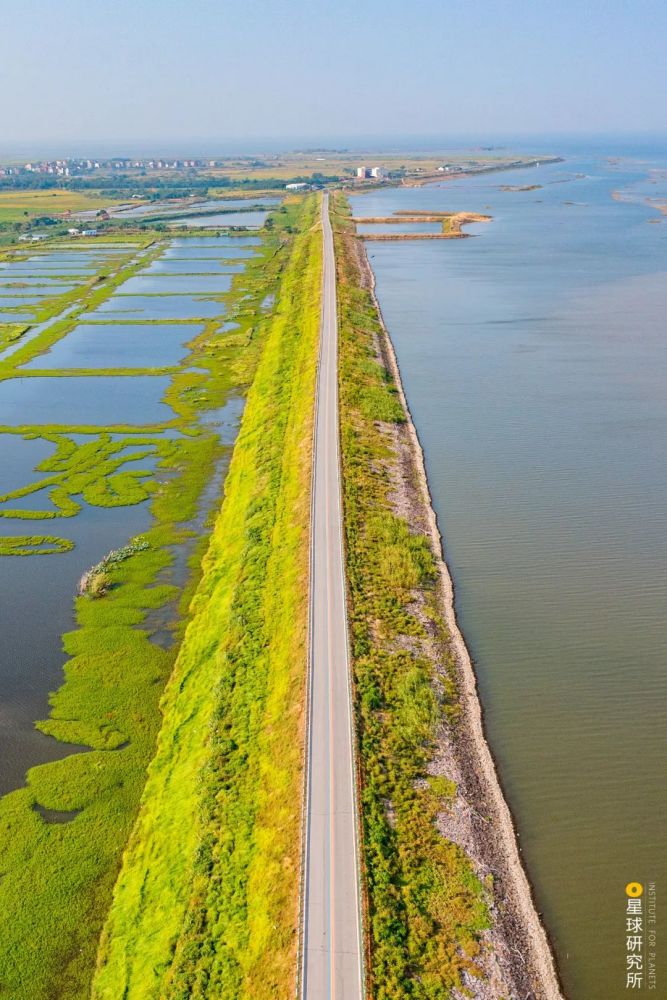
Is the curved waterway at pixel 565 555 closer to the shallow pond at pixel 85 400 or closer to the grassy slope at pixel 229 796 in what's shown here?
the grassy slope at pixel 229 796

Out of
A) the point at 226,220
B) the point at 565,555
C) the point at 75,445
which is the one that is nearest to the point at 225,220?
the point at 226,220

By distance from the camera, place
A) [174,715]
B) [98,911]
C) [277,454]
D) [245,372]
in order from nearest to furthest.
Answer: [98,911] → [174,715] → [277,454] → [245,372]

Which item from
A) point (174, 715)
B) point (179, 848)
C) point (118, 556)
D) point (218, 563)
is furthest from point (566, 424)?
point (179, 848)

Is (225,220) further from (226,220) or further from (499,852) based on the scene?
(499,852)

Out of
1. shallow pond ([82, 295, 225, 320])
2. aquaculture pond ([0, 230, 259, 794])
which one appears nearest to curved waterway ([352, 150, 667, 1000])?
aquaculture pond ([0, 230, 259, 794])

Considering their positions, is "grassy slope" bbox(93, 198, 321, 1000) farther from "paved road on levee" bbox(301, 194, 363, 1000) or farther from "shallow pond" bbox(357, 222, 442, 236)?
"shallow pond" bbox(357, 222, 442, 236)

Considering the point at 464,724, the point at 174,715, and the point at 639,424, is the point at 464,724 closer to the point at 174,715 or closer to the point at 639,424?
the point at 174,715
